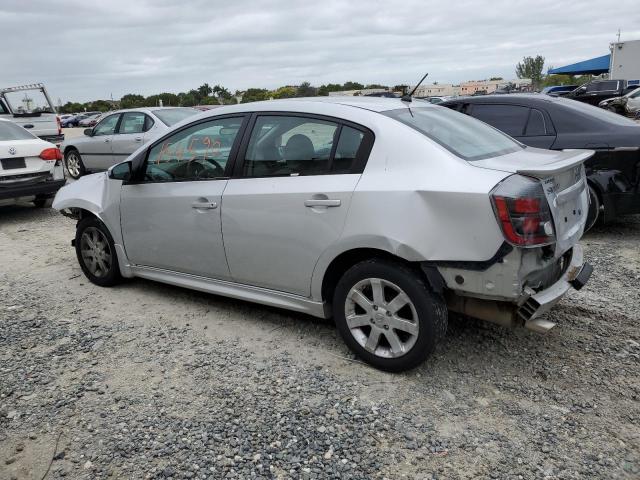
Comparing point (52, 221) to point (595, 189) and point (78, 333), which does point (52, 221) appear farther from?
point (595, 189)

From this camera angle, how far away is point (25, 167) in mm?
8188

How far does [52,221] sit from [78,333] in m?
4.85

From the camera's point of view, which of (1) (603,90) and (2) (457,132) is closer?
(2) (457,132)

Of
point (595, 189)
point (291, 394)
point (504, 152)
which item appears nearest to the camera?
point (291, 394)

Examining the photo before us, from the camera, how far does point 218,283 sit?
4.15 meters

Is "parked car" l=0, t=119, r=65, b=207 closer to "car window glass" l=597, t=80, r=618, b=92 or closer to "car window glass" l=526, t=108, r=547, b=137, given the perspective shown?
"car window glass" l=526, t=108, r=547, b=137

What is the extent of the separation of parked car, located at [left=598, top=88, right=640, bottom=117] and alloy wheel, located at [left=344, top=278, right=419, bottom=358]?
2126 cm

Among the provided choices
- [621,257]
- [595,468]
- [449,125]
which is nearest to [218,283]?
[449,125]

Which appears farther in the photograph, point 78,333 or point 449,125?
point 78,333

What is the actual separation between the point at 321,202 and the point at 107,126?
31.9 feet

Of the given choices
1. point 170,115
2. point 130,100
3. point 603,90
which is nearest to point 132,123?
point 170,115

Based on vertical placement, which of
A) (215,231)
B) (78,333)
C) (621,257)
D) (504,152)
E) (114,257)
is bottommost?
(621,257)

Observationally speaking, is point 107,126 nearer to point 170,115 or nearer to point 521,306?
point 170,115

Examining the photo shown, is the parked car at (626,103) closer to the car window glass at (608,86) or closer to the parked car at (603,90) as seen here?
the parked car at (603,90)
